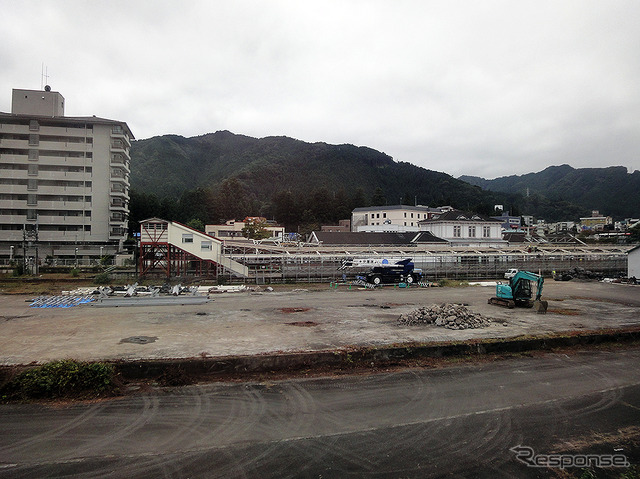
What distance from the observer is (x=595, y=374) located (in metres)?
8.38

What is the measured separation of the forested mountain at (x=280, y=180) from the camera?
281ft

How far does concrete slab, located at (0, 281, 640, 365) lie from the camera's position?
9.45 meters

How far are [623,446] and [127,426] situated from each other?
7.49m

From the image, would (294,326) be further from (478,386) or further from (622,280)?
(622,280)

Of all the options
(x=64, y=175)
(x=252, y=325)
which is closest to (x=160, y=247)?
(x=252, y=325)

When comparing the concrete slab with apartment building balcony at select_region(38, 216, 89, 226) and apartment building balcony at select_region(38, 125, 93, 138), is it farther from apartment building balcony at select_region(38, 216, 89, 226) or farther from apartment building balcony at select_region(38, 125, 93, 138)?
apartment building balcony at select_region(38, 125, 93, 138)

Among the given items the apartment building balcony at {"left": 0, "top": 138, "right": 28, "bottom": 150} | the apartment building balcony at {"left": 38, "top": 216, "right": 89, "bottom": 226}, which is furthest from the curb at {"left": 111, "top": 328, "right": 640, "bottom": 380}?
the apartment building balcony at {"left": 0, "top": 138, "right": 28, "bottom": 150}

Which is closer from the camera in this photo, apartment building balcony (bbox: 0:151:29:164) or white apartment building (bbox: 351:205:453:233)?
apartment building balcony (bbox: 0:151:29:164)

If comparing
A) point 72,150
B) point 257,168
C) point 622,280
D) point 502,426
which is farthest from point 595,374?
point 257,168

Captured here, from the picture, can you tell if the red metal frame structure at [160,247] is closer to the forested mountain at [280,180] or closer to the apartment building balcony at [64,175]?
→ the apartment building balcony at [64,175]

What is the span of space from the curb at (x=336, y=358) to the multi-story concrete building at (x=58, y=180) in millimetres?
39833

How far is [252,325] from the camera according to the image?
1266cm

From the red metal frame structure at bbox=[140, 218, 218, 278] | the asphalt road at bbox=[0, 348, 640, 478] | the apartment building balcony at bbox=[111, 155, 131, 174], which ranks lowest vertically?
the asphalt road at bbox=[0, 348, 640, 478]

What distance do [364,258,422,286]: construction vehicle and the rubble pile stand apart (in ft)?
42.7
